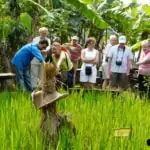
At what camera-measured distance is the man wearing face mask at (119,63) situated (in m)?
6.39

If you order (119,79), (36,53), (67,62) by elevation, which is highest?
(36,53)

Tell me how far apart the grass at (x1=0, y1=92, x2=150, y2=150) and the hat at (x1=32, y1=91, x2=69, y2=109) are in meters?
0.13

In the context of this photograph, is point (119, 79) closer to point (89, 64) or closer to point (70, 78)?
point (89, 64)

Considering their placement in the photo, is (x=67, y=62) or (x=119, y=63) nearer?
(x=67, y=62)

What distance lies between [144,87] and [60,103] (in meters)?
2.82

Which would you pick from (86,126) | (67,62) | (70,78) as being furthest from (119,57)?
(86,126)

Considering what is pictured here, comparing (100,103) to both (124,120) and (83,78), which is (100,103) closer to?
(124,120)

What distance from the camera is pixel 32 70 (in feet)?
20.2

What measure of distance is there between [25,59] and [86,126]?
3.59 meters

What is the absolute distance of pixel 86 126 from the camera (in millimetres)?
2549

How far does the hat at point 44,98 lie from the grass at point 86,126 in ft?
0.41

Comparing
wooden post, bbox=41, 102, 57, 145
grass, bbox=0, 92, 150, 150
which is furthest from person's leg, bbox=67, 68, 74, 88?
wooden post, bbox=41, 102, 57, 145

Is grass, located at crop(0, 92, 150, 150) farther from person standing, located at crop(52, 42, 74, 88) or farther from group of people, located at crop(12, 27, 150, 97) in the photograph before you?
group of people, located at crop(12, 27, 150, 97)

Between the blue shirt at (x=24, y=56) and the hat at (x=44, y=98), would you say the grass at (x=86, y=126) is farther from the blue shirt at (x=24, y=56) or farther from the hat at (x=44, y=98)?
the blue shirt at (x=24, y=56)
